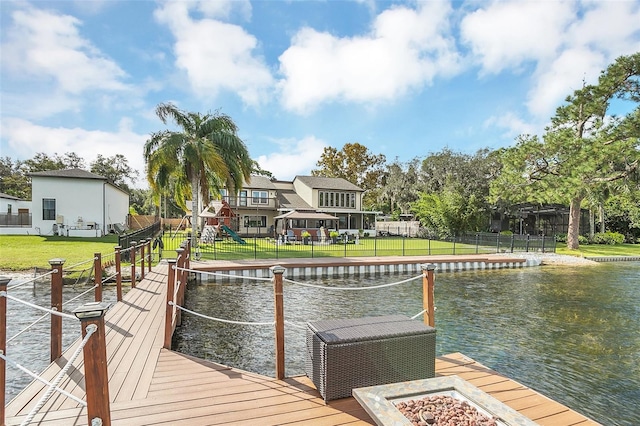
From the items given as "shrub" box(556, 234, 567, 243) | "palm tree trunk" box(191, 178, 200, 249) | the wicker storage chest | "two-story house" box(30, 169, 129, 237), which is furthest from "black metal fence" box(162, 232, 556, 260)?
the wicker storage chest

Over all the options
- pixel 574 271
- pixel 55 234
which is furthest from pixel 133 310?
pixel 55 234

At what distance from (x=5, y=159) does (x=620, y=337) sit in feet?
190

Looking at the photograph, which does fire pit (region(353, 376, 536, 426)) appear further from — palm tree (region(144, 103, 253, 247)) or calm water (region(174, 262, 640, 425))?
palm tree (region(144, 103, 253, 247))

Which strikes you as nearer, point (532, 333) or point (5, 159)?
point (532, 333)

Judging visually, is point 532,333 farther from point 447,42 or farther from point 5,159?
point 5,159

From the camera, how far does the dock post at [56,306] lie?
410 cm

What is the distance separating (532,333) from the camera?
23.0 ft

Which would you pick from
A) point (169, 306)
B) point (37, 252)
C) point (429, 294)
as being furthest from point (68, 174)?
point (429, 294)

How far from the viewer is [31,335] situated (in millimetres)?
6516

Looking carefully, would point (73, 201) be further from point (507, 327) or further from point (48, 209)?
point (507, 327)

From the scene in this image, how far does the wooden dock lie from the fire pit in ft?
1.62

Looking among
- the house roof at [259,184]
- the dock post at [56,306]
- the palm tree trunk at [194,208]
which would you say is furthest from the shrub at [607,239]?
the dock post at [56,306]

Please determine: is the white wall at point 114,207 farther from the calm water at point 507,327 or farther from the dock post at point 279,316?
the dock post at point 279,316

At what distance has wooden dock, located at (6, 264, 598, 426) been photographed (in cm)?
283
